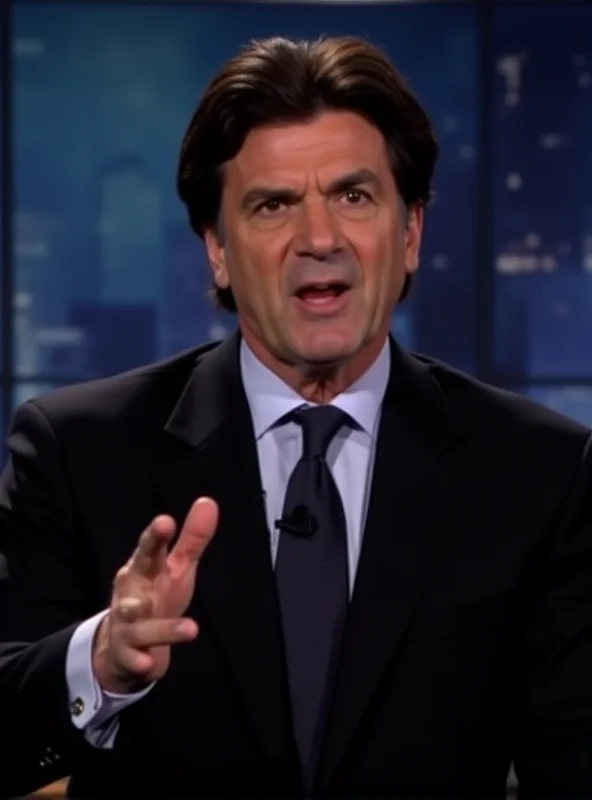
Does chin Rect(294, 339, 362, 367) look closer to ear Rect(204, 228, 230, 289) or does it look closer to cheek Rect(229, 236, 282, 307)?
cheek Rect(229, 236, 282, 307)

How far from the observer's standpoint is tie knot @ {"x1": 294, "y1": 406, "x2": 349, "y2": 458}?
167 centimetres

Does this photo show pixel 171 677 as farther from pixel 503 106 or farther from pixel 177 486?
pixel 503 106

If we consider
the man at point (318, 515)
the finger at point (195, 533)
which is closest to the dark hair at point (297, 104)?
the man at point (318, 515)

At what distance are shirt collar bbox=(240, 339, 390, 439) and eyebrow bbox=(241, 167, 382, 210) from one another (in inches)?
6.2

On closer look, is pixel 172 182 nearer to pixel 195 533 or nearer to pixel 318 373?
pixel 318 373

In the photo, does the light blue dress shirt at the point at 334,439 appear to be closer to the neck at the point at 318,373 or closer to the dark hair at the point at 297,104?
the neck at the point at 318,373

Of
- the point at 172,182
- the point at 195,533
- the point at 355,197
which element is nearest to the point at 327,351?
the point at 355,197

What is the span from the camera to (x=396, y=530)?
165 cm

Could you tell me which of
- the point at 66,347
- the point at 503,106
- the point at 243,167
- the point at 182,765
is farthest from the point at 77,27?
the point at 182,765

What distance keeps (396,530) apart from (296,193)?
0.33m

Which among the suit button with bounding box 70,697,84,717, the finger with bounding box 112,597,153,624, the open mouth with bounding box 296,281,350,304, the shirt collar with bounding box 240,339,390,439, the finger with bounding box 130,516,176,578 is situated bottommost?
the suit button with bounding box 70,697,84,717

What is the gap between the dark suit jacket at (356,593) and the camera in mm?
1576

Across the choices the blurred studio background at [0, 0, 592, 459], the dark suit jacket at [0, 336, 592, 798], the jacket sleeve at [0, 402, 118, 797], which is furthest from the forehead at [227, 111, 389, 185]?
the blurred studio background at [0, 0, 592, 459]

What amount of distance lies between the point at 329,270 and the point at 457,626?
0.35 metres
